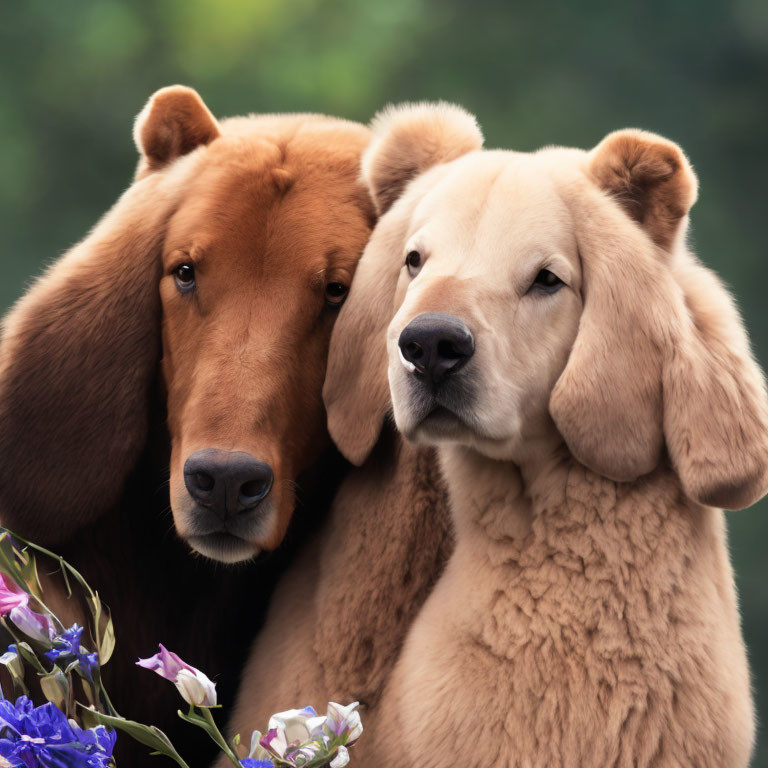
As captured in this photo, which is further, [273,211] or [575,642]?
[273,211]

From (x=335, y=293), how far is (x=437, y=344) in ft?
0.83

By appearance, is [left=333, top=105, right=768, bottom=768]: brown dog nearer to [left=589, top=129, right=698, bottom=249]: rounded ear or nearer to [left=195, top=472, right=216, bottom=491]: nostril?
[left=589, top=129, right=698, bottom=249]: rounded ear

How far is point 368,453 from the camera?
1146 mm

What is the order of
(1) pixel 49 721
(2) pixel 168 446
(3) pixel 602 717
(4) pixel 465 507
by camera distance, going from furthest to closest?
(2) pixel 168 446 < (4) pixel 465 507 < (3) pixel 602 717 < (1) pixel 49 721

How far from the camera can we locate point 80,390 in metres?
1.19

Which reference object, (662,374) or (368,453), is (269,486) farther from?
(662,374)

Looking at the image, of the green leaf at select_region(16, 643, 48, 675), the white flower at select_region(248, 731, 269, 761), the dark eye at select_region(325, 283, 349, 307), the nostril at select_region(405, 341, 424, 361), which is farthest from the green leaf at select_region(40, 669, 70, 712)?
the dark eye at select_region(325, 283, 349, 307)

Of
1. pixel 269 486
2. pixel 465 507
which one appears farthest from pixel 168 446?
pixel 465 507

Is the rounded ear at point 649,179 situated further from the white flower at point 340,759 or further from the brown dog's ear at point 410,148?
the white flower at point 340,759

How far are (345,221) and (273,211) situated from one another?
0.24ft

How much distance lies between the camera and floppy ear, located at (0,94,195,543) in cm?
118

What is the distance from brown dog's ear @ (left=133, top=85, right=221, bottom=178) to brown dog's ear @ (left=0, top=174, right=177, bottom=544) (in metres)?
0.10

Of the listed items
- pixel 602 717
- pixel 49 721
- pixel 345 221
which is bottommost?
pixel 602 717

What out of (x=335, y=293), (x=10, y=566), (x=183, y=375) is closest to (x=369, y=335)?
(x=335, y=293)
